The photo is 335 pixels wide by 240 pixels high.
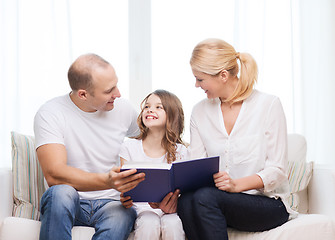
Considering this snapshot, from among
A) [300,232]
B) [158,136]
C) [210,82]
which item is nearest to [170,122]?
[158,136]

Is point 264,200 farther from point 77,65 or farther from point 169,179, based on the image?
point 77,65

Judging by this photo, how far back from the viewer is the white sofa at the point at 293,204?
71.6 inches

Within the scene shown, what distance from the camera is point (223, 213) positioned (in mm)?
1771

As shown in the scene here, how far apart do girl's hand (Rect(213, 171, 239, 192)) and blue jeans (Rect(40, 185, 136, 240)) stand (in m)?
0.40

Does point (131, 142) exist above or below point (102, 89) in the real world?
below

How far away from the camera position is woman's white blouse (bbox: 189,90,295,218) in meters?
1.91

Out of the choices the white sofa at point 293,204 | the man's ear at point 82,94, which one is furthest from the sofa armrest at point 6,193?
the man's ear at point 82,94

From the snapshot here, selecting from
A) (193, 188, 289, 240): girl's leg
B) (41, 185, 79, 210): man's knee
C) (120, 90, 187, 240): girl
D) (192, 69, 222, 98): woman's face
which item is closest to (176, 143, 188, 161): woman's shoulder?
(120, 90, 187, 240): girl

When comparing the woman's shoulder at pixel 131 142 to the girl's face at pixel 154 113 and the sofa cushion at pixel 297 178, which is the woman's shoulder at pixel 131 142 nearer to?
the girl's face at pixel 154 113

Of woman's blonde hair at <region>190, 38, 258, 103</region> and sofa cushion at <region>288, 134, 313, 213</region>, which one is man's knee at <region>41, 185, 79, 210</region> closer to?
woman's blonde hair at <region>190, 38, 258, 103</region>

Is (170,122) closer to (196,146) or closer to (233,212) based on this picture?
(196,146)

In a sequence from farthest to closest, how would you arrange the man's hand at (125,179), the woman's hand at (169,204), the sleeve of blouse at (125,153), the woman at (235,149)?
the sleeve of blouse at (125,153)
the woman's hand at (169,204)
the woman at (235,149)
the man's hand at (125,179)

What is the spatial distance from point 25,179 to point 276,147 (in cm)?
120

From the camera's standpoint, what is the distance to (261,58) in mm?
3105
